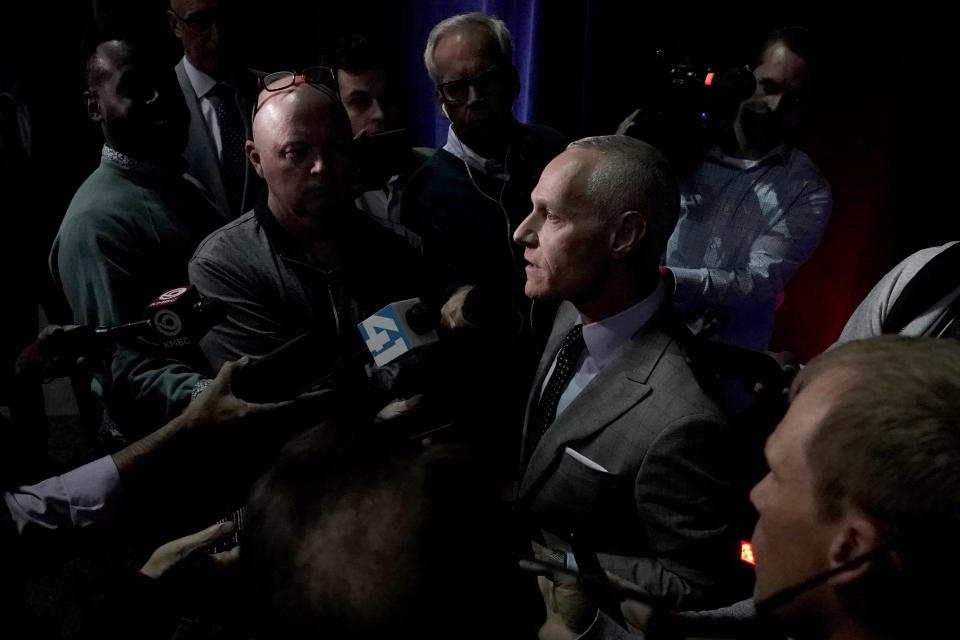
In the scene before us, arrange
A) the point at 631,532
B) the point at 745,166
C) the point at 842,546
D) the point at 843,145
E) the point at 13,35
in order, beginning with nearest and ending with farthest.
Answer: the point at 842,546, the point at 631,532, the point at 745,166, the point at 13,35, the point at 843,145

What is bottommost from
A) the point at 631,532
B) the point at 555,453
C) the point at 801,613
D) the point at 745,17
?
the point at 631,532

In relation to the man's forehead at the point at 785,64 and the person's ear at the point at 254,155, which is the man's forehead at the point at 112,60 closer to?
the person's ear at the point at 254,155

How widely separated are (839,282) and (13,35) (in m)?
3.99

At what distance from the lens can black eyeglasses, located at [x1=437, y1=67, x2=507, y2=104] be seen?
2.32m

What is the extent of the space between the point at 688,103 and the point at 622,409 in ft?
4.17

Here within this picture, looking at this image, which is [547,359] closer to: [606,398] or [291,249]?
[606,398]

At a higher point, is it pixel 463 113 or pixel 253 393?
pixel 463 113

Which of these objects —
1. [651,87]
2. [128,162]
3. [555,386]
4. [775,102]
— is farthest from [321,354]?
[651,87]

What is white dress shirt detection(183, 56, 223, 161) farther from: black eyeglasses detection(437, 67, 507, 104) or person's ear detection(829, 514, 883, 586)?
person's ear detection(829, 514, 883, 586)

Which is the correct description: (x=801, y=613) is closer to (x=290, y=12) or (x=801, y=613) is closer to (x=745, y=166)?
(x=745, y=166)

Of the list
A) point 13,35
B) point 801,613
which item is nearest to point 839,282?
point 801,613

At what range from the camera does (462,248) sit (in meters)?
2.37

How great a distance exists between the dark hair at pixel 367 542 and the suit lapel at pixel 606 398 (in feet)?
2.03

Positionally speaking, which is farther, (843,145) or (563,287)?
(843,145)
